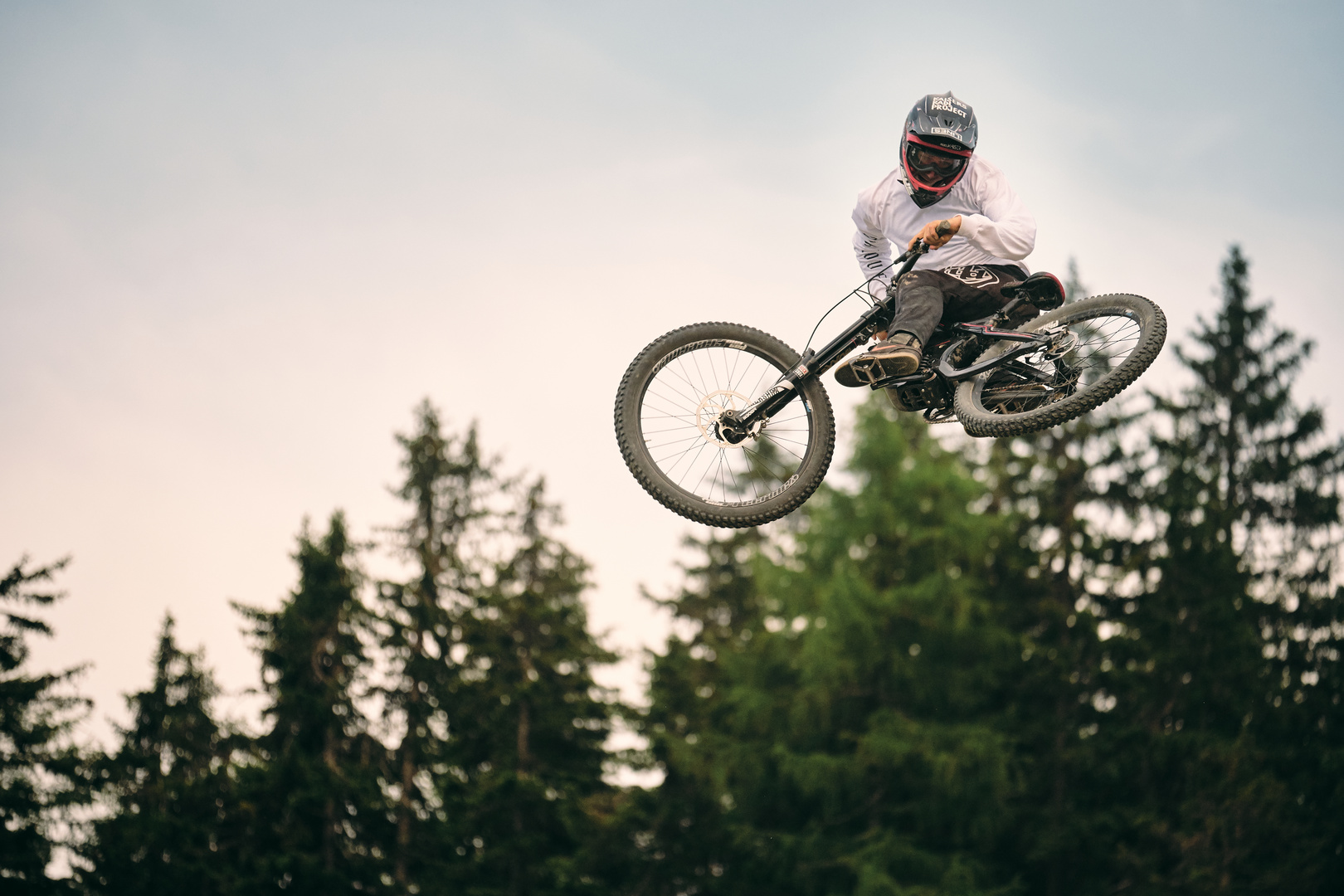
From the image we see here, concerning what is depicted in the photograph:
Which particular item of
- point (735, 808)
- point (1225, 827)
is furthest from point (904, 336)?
point (735, 808)

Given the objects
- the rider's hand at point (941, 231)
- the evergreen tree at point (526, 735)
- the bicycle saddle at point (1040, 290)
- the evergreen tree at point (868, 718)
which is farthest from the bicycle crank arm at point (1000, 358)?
the evergreen tree at point (526, 735)

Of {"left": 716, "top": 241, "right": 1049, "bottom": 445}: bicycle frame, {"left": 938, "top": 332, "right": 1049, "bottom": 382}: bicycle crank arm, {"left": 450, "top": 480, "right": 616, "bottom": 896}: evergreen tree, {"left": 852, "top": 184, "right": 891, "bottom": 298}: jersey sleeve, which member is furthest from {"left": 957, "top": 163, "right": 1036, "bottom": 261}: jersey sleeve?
{"left": 450, "top": 480, "right": 616, "bottom": 896}: evergreen tree

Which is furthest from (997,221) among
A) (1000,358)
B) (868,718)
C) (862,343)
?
(868,718)

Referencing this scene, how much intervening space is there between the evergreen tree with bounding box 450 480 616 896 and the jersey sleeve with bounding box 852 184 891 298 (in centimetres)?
2463

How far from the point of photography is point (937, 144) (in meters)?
7.04

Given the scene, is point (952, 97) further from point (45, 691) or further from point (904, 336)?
point (45, 691)

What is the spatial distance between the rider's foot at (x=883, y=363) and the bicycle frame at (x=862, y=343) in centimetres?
9

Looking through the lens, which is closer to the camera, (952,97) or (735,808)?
(952,97)

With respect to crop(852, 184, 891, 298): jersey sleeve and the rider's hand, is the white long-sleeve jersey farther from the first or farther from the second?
the rider's hand

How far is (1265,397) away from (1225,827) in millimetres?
14358

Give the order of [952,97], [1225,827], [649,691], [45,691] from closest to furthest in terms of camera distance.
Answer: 1. [952,97]
2. [1225,827]
3. [45,691]
4. [649,691]

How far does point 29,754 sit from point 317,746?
21.7 feet

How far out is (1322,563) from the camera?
31.5 metres

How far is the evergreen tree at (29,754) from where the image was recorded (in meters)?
25.9
